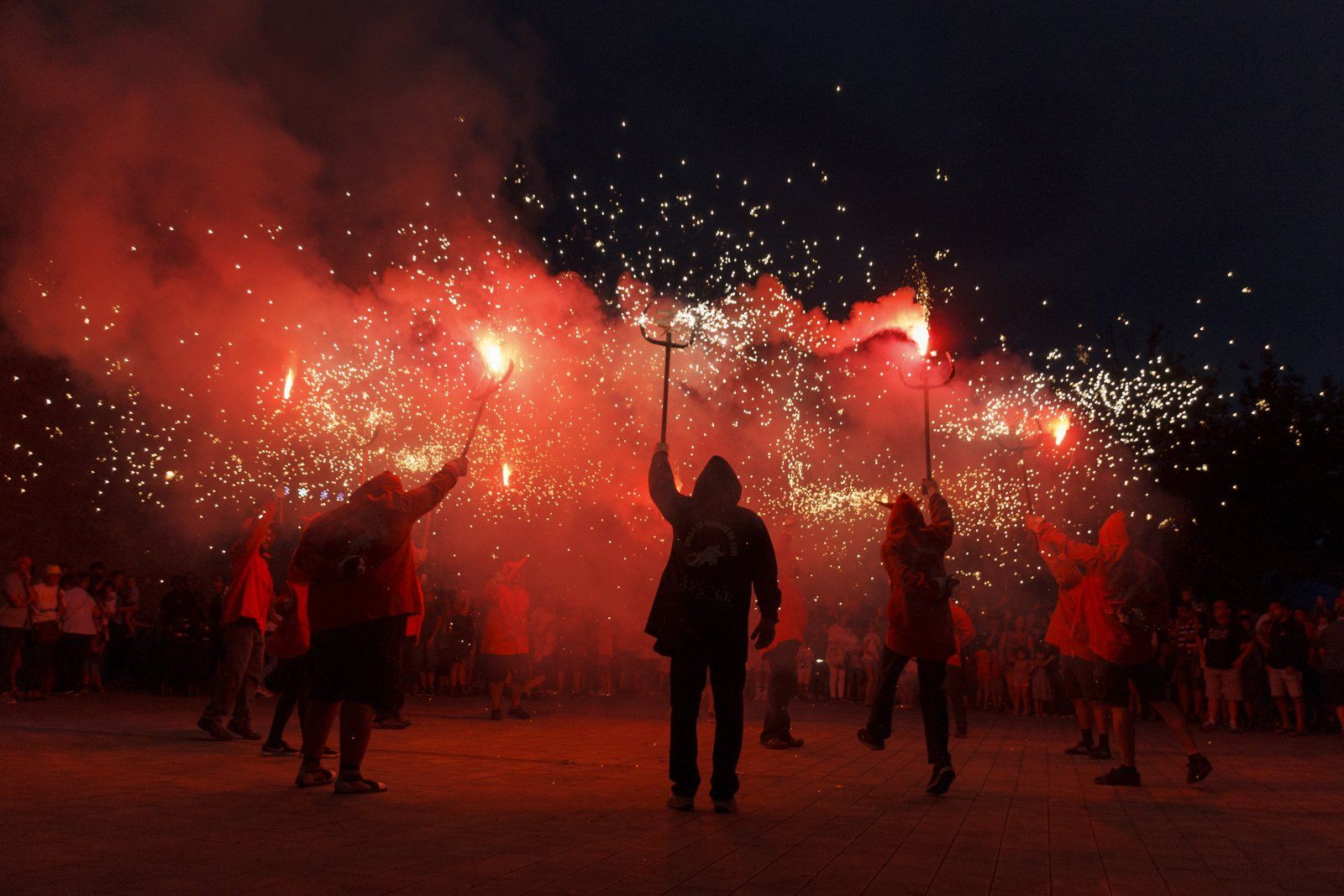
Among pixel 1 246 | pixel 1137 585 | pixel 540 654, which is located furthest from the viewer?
pixel 540 654

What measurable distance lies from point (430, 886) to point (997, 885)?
6.61 ft

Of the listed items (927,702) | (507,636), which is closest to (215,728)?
(507,636)

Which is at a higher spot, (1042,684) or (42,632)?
(42,632)

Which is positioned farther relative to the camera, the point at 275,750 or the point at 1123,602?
the point at 275,750

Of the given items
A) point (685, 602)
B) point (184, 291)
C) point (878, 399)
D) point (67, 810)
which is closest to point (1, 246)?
point (184, 291)

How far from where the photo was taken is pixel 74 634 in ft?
45.4

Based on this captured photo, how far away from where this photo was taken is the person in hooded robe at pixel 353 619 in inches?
213

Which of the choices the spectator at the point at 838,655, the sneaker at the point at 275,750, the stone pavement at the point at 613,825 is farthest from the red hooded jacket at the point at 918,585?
the spectator at the point at 838,655

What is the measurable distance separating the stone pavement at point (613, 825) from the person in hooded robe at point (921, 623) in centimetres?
38

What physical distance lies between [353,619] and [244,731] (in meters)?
3.43

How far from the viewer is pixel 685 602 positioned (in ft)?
18.1

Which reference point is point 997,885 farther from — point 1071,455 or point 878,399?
point 1071,455

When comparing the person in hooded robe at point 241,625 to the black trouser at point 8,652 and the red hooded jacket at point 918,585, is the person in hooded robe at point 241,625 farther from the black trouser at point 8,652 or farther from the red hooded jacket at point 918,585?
the black trouser at point 8,652

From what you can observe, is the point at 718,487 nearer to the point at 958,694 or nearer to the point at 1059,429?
the point at 1059,429
